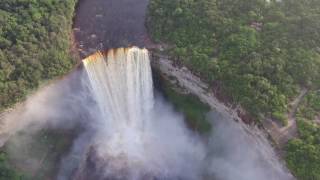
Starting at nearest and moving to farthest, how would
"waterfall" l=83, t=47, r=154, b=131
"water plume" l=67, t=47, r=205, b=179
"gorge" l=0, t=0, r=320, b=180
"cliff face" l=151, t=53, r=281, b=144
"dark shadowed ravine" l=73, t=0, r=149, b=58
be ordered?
"cliff face" l=151, t=53, r=281, b=144
"gorge" l=0, t=0, r=320, b=180
"water plume" l=67, t=47, r=205, b=179
"waterfall" l=83, t=47, r=154, b=131
"dark shadowed ravine" l=73, t=0, r=149, b=58

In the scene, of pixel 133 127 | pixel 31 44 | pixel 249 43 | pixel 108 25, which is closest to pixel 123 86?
pixel 133 127

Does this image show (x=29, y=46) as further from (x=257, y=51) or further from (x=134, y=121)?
(x=257, y=51)

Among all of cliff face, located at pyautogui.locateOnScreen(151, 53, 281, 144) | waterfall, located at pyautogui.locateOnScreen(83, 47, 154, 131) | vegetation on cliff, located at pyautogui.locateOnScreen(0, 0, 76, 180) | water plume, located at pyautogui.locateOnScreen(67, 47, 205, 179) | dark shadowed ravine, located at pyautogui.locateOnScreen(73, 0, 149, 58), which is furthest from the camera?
dark shadowed ravine, located at pyautogui.locateOnScreen(73, 0, 149, 58)

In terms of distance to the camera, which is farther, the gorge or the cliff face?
the gorge

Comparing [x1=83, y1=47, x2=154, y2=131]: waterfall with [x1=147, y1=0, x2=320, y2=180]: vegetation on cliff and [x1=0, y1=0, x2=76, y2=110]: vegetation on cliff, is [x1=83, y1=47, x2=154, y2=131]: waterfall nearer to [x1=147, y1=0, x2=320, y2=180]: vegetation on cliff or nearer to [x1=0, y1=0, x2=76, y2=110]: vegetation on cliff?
[x1=0, y1=0, x2=76, y2=110]: vegetation on cliff

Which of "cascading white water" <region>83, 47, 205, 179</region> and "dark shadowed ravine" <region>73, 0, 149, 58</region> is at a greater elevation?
"dark shadowed ravine" <region>73, 0, 149, 58</region>

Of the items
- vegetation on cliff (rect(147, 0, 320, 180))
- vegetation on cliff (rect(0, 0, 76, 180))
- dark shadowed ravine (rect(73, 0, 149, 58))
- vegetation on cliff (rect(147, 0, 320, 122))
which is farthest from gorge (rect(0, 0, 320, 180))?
vegetation on cliff (rect(147, 0, 320, 122))

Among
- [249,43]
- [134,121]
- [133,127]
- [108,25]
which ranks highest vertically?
[108,25]
